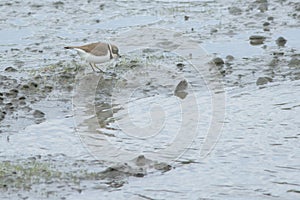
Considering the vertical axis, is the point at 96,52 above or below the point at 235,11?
below

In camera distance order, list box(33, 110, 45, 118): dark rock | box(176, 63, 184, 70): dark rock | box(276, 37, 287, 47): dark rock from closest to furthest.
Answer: box(33, 110, 45, 118): dark rock
box(176, 63, 184, 70): dark rock
box(276, 37, 287, 47): dark rock

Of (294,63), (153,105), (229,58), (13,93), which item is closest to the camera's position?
(153,105)

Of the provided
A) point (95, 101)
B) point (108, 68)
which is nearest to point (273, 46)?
point (108, 68)

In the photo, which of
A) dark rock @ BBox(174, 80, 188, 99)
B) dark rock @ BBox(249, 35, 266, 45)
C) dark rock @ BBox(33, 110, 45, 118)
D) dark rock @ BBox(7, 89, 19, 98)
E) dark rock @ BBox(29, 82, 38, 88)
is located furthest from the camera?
dark rock @ BBox(249, 35, 266, 45)

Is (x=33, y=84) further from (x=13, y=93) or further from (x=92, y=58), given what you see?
(x=92, y=58)

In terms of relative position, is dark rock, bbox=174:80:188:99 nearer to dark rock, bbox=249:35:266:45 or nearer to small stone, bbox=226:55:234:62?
small stone, bbox=226:55:234:62

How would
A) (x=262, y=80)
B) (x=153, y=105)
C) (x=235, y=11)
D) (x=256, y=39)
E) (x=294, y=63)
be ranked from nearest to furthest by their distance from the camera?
(x=153, y=105)
(x=262, y=80)
(x=294, y=63)
(x=256, y=39)
(x=235, y=11)

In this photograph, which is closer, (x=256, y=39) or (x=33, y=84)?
(x=33, y=84)

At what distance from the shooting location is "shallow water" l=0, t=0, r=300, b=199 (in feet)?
27.0

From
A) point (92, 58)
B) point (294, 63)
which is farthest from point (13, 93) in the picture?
point (294, 63)

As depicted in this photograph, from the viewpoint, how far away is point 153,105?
1094cm

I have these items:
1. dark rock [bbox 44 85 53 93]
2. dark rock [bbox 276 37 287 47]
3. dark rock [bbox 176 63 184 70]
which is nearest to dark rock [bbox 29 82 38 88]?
dark rock [bbox 44 85 53 93]

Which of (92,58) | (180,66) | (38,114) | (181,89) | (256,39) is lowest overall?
(38,114)

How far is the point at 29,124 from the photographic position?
10.1m
